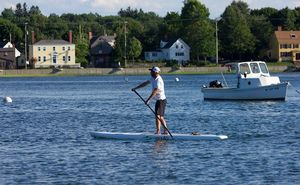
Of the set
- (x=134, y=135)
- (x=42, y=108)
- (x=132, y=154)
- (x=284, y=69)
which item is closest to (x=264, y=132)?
(x=134, y=135)

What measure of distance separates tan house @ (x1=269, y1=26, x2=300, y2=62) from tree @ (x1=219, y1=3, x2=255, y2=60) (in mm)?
6500

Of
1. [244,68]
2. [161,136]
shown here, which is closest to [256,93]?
[244,68]

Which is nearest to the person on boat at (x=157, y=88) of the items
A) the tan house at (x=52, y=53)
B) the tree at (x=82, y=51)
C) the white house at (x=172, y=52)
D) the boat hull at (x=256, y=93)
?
the boat hull at (x=256, y=93)

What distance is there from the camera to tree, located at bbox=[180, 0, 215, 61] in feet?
513

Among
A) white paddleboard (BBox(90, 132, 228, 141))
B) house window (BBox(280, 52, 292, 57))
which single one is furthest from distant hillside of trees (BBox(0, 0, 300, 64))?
white paddleboard (BBox(90, 132, 228, 141))

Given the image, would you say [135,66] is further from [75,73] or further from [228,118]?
[228,118]

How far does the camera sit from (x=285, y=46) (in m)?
166

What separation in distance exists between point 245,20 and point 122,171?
144 metres

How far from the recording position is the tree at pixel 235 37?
156125mm

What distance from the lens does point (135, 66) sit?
158750 mm

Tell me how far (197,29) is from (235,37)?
7.86 m

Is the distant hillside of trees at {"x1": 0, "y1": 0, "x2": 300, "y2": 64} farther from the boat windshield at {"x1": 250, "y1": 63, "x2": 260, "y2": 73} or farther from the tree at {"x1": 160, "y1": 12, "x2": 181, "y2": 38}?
the boat windshield at {"x1": 250, "y1": 63, "x2": 260, "y2": 73}

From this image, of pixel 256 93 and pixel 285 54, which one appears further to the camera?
pixel 285 54

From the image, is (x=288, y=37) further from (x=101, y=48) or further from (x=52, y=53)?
(x=52, y=53)
